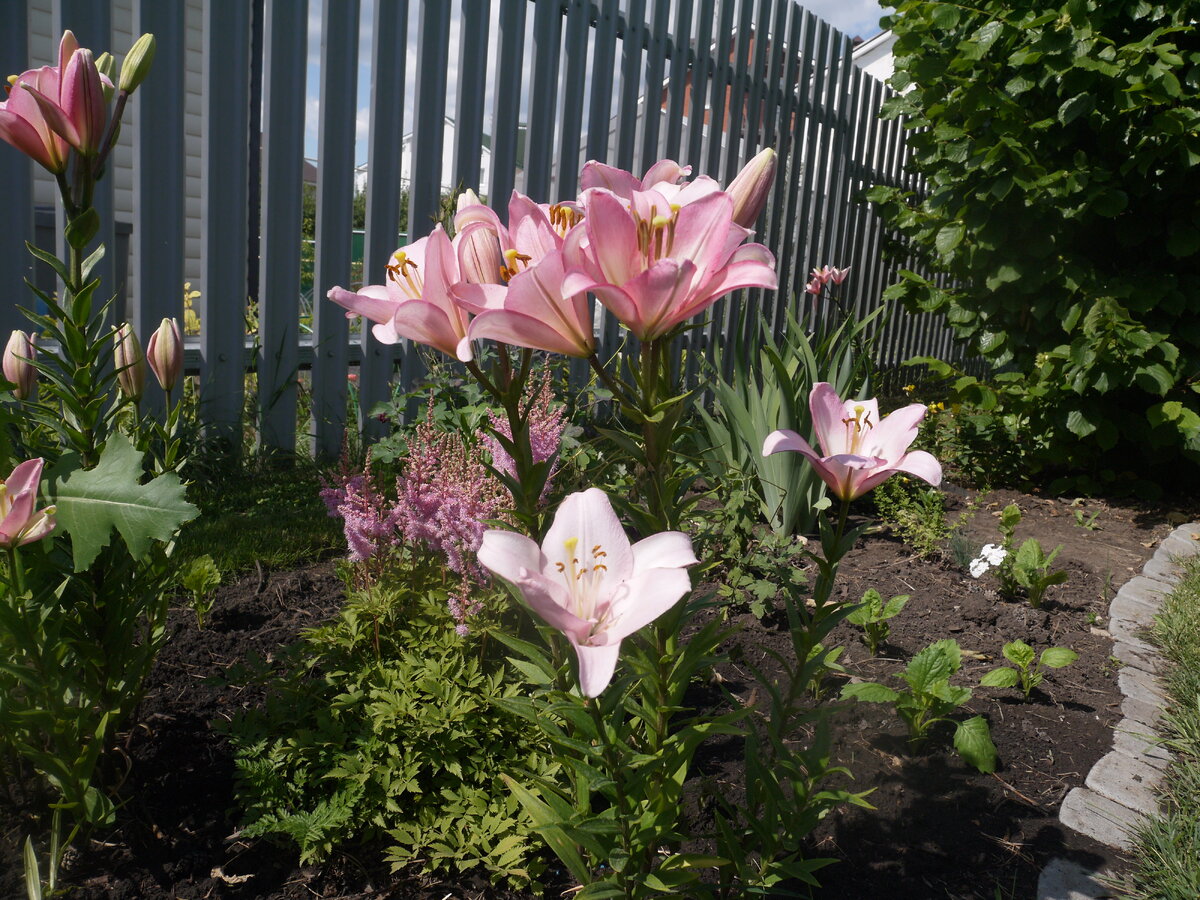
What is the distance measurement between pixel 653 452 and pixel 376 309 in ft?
1.22

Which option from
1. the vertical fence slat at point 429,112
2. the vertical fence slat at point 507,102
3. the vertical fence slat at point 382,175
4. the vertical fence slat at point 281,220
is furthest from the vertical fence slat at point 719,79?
the vertical fence slat at point 281,220

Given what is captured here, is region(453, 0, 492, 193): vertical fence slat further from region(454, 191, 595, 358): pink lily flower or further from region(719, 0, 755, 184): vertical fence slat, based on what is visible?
region(454, 191, 595, 358): pink lily flower

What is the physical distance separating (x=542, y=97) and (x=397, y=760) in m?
3.77

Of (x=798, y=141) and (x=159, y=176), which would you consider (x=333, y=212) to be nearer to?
(x=159, y=176)

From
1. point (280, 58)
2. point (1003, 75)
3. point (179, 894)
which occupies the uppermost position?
point (1003, 75)

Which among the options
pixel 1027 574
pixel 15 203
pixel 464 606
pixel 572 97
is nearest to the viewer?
pixel 464 606

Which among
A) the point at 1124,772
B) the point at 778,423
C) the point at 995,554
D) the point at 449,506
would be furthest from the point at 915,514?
the point at 449,506

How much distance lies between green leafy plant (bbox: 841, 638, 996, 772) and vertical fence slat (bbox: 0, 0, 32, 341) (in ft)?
10.1

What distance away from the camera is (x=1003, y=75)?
430cm

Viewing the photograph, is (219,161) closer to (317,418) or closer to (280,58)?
(280,58)

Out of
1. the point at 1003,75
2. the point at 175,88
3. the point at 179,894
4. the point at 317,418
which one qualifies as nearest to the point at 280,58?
the point at 175,88

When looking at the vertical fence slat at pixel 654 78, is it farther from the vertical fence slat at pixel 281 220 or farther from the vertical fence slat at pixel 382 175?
the vertical fence slat at pixel 281 220

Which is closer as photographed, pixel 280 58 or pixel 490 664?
pixel 490 664

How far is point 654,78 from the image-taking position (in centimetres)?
499
